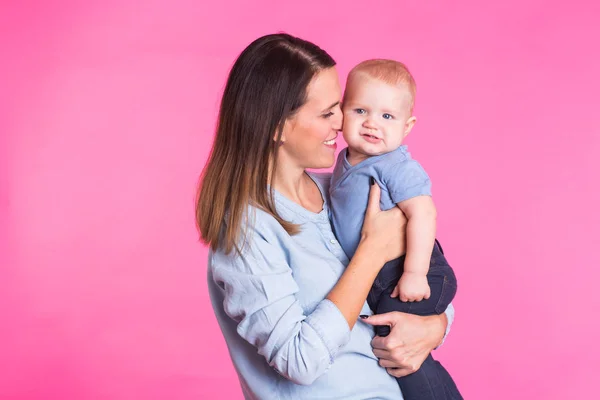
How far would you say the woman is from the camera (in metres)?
2.01

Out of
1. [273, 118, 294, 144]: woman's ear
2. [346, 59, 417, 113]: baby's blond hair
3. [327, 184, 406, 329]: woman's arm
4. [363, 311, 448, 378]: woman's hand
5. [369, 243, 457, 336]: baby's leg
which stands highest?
[346, 59, 417, 113]: baby's blond hair

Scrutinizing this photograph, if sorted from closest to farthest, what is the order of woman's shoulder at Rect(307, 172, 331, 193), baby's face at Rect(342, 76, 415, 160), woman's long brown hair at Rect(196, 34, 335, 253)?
1. woman's long brown hair at Rect(196, 34, 335, 253)
2. baby's face at Rect(342, 76, 415, 160)
3. woman's shoulder at Rect(307, 172, 331, 193)

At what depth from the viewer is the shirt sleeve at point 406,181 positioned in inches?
90.0

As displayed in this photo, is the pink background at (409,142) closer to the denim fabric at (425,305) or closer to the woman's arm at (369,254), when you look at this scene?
the denim fabric at (425,305)

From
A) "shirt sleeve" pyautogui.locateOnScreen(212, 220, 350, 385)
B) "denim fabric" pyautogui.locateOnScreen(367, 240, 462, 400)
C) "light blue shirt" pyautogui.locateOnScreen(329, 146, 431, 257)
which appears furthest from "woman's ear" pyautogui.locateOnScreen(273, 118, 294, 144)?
"denim fabric" pyautogui.locateOnScreen(367, 240, 462, 400)

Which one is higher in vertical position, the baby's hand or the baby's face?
the baby's face

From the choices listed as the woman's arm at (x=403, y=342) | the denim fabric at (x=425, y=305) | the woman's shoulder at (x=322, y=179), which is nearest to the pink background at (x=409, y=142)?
the woman's shoulder at (x=322, y=179)

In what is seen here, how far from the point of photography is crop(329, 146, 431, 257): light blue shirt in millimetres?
2297

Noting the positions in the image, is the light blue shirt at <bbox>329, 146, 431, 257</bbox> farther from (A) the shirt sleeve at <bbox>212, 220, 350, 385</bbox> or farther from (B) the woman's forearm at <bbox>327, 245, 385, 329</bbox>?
(A) the shirt sleeve at <bbox>212, 220, 350, 385</bbox>

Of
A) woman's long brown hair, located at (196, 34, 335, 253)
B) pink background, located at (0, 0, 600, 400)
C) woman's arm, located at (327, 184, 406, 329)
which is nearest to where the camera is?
woman's arm, located at (327, 184, 406, 329)

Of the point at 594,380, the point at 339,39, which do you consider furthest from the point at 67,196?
the point at 594,380

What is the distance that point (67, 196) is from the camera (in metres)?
4.21

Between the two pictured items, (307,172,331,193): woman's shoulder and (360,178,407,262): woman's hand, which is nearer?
(360,178,407,262): woman's hand

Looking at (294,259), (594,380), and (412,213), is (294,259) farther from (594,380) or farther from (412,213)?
(594,380)
